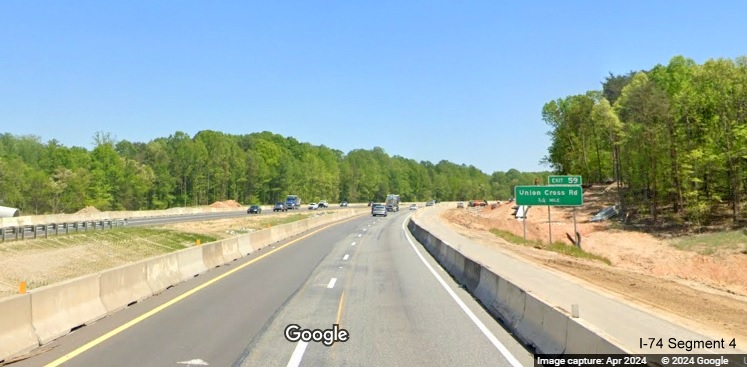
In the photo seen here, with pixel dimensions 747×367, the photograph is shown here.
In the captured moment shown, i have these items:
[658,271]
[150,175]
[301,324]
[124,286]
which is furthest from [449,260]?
[150,175]

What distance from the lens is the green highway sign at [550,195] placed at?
131ft

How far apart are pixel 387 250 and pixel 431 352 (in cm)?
2223

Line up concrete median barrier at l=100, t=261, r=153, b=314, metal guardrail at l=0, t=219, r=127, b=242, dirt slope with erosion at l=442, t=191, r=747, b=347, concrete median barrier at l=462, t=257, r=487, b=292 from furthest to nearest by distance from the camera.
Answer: metal guardrail at l=0, t=219, r=127, b=242 → concrete median barrier at l=462, t=257, r=487, b=292 → dirt slope with erosion at l=442, t=191, r=747, b=347 → concrete median barrier at l=100, t=261, r=153, b=314

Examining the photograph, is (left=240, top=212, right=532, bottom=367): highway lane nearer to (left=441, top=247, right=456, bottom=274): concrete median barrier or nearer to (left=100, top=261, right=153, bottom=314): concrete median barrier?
(left=441, top=247, right=456, bottom=274): concrete median barrier

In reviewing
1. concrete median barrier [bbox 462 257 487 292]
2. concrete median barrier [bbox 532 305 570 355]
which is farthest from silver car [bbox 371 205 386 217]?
concrete median barrier [bbox 532 305 570 355]

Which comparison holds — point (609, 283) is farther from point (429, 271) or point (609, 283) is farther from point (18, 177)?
point (18, 177)

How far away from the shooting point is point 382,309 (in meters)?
12.9

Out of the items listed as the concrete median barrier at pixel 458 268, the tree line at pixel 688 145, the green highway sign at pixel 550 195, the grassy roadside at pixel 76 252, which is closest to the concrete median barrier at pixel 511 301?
the concrete median barrier at pixel 458 268

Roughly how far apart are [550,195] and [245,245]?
22399mm

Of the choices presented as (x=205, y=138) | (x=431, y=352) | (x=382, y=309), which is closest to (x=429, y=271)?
(x=382, y=309)

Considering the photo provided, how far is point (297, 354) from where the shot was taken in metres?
8.77

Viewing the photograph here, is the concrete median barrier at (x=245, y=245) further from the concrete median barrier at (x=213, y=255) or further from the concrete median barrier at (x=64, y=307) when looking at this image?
the concrete median barrier at (x=64, y=307)

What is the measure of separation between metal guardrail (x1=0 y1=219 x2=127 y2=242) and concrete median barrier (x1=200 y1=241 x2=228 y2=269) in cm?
1666

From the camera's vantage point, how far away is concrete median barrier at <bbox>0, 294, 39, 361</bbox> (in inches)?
328
